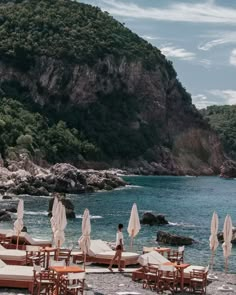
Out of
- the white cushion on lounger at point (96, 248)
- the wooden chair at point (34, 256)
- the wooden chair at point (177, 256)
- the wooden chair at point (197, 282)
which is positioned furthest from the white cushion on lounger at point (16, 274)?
the wooden chair at point (177, 256)

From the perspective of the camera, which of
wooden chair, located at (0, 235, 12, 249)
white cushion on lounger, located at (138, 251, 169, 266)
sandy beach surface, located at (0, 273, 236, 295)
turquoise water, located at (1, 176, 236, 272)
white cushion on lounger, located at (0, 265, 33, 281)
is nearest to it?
white cushion on lounger, located at (0, 265, 33, 281)

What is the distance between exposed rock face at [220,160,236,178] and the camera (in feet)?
576

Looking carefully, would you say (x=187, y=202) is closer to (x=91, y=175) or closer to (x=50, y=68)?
(x=91, y=175)

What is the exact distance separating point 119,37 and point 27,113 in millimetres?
50691

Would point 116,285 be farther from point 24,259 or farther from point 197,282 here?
point 24,259

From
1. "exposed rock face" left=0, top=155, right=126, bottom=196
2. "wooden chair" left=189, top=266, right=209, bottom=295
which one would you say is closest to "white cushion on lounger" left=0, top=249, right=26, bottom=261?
"wooden chair" left=189, top=266, right=209, bottom=295

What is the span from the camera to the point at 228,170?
175m

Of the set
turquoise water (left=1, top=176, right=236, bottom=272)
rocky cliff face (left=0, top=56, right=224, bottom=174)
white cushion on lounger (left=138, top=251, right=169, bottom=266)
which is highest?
rocky cliff face (left=0, top=56, right=224, bottom=174)

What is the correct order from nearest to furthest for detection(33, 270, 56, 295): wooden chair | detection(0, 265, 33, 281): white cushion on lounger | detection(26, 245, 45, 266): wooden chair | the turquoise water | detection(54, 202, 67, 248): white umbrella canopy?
detection(33, 270, 56, 295): wooden chair
detection(0, 265, 33, 281): white cushion on lounger
detection(26, 245, 45, 266): wooden chair
detection(54, 202, 67, 248): white umbrella canopy
the turquoise water

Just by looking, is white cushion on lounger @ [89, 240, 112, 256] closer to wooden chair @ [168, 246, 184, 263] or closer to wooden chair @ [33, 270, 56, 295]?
wooden chair @ [168, 246, 184, 263]

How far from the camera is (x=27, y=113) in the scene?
14050 centimetres

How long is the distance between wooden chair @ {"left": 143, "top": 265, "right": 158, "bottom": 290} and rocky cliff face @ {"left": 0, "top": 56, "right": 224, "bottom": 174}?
130 metres

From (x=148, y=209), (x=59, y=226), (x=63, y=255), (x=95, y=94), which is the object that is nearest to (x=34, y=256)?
(x=63, y=255)

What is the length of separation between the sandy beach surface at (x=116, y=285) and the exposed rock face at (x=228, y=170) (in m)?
151
